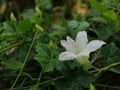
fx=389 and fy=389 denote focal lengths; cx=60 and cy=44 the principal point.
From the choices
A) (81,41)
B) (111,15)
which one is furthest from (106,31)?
(81,41)

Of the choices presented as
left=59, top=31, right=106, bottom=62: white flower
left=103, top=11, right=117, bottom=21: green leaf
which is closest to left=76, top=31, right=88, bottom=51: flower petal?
left=59, top=31, right=106, bottom=62: white flower

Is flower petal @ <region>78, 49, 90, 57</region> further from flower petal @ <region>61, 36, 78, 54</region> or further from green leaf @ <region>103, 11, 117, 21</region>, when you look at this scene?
green leaf @ <region>103, 11, 117, 21</region>

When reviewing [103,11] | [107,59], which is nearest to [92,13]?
[103,11]

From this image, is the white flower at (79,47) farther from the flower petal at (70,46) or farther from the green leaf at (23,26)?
the green leaf at (23,26)

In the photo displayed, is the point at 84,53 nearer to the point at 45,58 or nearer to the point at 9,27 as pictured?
the point at 45,58

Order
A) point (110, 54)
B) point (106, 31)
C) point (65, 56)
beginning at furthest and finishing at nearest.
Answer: point (106, 31) → point (110, 54) → point (65, 56)

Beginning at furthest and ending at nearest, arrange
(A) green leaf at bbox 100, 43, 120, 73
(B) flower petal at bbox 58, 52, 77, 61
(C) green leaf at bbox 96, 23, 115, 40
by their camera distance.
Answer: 1. (C) green leaf at bbox 96, 23, 115, 40
2. (A) green leaf at bbox 100, 43, 120, 73
3. (B) flower petal at bbox 58, 52, 77, 61

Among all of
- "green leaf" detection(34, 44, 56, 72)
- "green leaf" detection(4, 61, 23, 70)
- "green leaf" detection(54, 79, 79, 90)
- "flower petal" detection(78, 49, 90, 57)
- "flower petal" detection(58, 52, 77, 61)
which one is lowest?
"green leaf" detection(54, 79, 79, 90)

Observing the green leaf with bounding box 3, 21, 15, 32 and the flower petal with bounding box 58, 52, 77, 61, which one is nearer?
the flower petal with bounding box 58, 52, 77, 61

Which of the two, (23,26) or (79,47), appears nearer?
(79,47)
